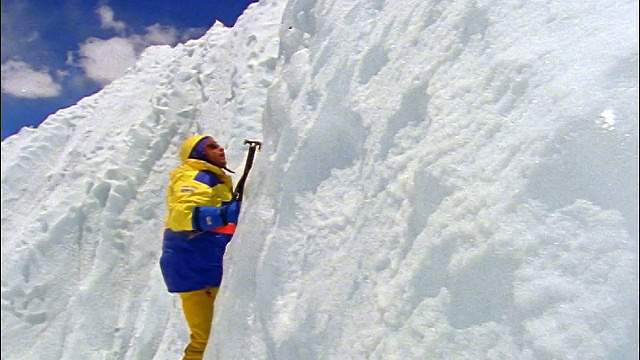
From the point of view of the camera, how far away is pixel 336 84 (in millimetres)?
2398

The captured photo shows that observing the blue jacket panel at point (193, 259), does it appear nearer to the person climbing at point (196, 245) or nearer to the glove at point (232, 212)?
the person climbing at point (196, 245)

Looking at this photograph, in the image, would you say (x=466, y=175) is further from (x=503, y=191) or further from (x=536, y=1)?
(x=536, y=1)

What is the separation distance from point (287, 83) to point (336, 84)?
1.33 feet

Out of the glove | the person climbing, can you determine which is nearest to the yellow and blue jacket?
the person climbing

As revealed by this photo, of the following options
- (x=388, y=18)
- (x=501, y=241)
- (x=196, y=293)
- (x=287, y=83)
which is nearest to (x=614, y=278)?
(x=501, y=241)

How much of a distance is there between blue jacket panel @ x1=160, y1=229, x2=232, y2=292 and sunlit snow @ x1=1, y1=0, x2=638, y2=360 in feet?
1.78

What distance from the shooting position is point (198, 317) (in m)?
3.24

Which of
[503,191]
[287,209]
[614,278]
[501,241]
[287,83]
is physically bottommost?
[614,278]

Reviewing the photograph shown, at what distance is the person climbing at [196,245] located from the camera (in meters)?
3.13

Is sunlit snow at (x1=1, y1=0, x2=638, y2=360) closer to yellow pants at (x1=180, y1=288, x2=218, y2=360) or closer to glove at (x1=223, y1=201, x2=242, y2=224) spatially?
glove at (x1=223, y1=201, x2=242, y2=224)

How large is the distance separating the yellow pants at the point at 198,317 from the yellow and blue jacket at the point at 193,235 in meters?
0.05

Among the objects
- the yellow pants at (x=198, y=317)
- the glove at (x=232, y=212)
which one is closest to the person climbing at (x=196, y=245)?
the yellow pants at (x=198, y=317)

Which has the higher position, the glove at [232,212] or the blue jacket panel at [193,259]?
the glove at [232,212]

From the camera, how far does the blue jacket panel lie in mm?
3225
